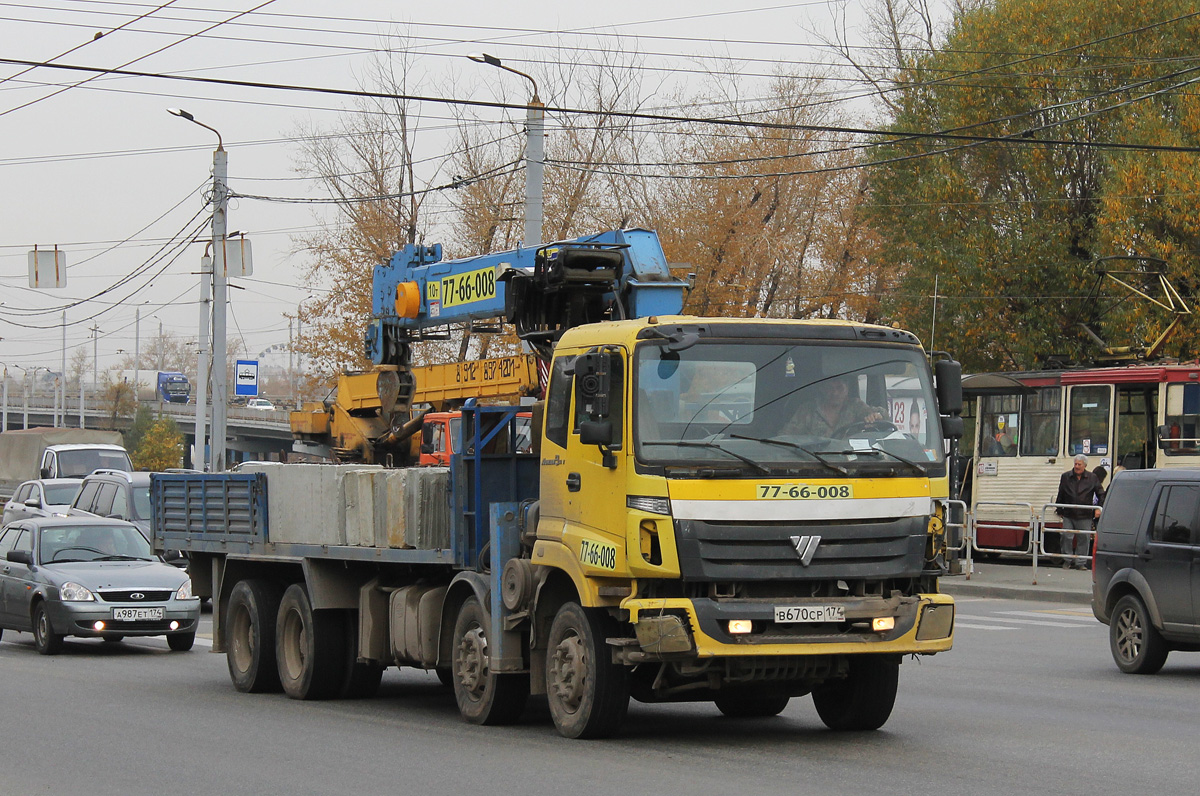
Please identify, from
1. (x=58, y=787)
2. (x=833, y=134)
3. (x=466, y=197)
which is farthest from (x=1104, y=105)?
(x=58, y=787)

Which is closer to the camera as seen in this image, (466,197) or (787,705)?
(787,705)

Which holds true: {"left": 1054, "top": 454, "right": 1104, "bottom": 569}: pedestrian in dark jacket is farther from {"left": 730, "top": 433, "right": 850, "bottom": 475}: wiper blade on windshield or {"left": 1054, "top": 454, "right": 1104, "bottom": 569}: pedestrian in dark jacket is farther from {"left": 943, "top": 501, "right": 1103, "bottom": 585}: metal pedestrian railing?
{"left": 730, "top": 433, "right": 850, "bottom": 475}: wiper blade on windshield

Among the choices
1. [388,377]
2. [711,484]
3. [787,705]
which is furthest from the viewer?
[388,377]

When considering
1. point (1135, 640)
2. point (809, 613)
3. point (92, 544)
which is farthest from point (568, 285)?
point (92, 544)

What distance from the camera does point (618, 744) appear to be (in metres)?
9.89

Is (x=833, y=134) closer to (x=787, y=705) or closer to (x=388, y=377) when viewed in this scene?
(x=388, y=377)

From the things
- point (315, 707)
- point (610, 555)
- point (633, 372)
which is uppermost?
point (633, 372)

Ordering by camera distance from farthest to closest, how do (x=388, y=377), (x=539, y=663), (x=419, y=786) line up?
(x=388, y=377) → (x=539, y=663) → (x=419, y=786)

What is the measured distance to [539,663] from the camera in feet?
34.1

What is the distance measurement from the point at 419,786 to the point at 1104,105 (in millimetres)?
29451

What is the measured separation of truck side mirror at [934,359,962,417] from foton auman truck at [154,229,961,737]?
1 centimetres

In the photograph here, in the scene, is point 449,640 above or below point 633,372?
below

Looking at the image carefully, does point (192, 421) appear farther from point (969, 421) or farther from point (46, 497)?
point (969, 421)

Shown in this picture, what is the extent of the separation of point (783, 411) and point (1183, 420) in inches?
711
